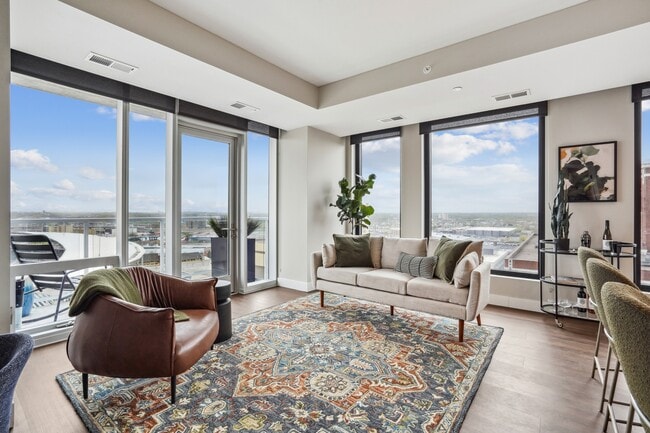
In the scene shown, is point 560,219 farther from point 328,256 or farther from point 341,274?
point 328,256

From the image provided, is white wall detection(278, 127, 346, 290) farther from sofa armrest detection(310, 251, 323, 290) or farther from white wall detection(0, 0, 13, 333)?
white wall detection(0, 0, 13, 333)

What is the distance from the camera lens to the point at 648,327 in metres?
0.82

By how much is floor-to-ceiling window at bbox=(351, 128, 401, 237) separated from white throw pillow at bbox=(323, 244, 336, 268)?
164cm

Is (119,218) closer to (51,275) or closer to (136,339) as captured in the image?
(51,275)

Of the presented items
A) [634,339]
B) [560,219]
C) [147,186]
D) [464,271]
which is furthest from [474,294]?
[147,186]

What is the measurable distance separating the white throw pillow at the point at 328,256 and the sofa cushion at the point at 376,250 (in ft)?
1.70

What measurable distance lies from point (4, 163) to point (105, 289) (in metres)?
0.97

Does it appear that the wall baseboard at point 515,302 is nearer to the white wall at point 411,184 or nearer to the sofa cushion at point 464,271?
the white wall at point 411,184

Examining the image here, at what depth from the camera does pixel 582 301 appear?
3631 mm

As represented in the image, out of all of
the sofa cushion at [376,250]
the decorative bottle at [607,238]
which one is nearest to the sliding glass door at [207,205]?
the sofa cushion at [376,250]

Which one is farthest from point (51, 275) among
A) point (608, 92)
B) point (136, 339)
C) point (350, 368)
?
point (608, 92)

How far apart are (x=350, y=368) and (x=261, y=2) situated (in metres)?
3.06

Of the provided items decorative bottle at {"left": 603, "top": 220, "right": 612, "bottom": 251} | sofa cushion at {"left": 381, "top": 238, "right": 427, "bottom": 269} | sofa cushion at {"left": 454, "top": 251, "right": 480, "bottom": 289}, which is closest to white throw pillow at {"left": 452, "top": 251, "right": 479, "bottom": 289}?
sofa cushion at {"left": 454, "top": 251, "right": 480, "bottom": 289}

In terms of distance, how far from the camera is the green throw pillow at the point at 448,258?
3295 mm
